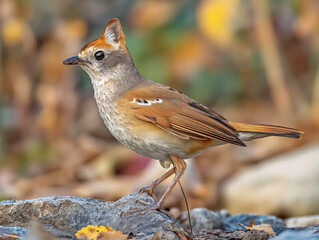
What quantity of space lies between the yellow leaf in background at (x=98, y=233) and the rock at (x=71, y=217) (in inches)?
6.5

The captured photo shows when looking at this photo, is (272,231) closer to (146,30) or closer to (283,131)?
(283,131)

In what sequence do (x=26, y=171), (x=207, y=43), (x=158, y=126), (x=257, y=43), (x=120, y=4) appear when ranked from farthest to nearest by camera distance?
(x=120, y=4) → (x=207, y=43) → (x=257, y=43) → (x=26, y=171) → (x=158, y=126)

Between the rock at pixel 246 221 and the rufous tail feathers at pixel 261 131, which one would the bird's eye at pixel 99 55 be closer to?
the rufous tail feathers at pixel 261 131

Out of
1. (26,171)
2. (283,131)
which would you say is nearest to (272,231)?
(283,131)

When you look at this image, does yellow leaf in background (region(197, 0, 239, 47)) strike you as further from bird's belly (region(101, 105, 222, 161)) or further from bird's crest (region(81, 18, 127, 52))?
bird's belly (region(101, 105, 222, 161))

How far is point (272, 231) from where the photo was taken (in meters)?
4.17

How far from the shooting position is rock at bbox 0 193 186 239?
393cm

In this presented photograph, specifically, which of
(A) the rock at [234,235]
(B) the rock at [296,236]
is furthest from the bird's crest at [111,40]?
(B) the rock at [296,236]

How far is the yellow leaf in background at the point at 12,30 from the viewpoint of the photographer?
930cm

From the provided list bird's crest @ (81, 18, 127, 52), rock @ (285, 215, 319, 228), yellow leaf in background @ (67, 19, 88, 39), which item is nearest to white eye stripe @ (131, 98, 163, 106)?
bird's crest @ (81, 18, 127, 52)

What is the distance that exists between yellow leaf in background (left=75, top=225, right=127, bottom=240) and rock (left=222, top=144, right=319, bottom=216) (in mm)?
3289

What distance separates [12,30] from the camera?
9289mm

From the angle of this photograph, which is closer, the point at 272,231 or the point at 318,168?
the point at 272,231

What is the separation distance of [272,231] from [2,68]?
7.11 meters
